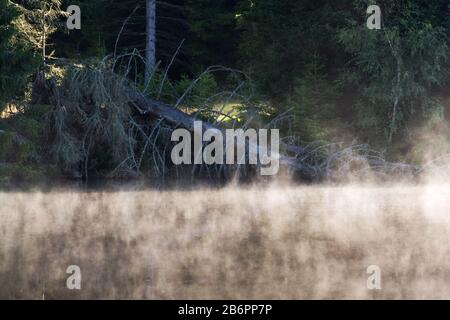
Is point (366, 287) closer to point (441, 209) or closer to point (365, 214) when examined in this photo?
point (365, 214)

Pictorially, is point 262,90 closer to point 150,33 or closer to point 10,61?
point 150,33

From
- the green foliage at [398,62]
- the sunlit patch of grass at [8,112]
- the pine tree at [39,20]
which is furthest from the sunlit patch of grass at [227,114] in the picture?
the sunlit patch of grass at [8,112]

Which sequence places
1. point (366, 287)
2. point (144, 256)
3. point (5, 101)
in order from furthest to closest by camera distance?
point (5, 101)
point (144, 256)
point (366, 287)

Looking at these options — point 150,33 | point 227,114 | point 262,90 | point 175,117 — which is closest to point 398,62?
point 262,90

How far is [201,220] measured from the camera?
1049cm

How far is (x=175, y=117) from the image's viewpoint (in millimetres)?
15078

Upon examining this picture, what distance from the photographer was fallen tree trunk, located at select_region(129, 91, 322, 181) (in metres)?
14.5

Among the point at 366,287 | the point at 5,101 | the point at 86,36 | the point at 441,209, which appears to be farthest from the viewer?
the point at 86,36

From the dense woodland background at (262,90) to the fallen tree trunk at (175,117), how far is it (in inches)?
7.5

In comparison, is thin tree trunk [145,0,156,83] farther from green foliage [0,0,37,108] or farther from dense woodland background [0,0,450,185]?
green foliage [0,0,37,108]

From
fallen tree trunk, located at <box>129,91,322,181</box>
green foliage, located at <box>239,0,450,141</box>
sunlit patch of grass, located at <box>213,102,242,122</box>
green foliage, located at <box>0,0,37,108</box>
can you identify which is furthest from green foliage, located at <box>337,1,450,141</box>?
green foliage, located at <box>0,0,37,108</box>

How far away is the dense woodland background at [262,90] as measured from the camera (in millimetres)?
14125
